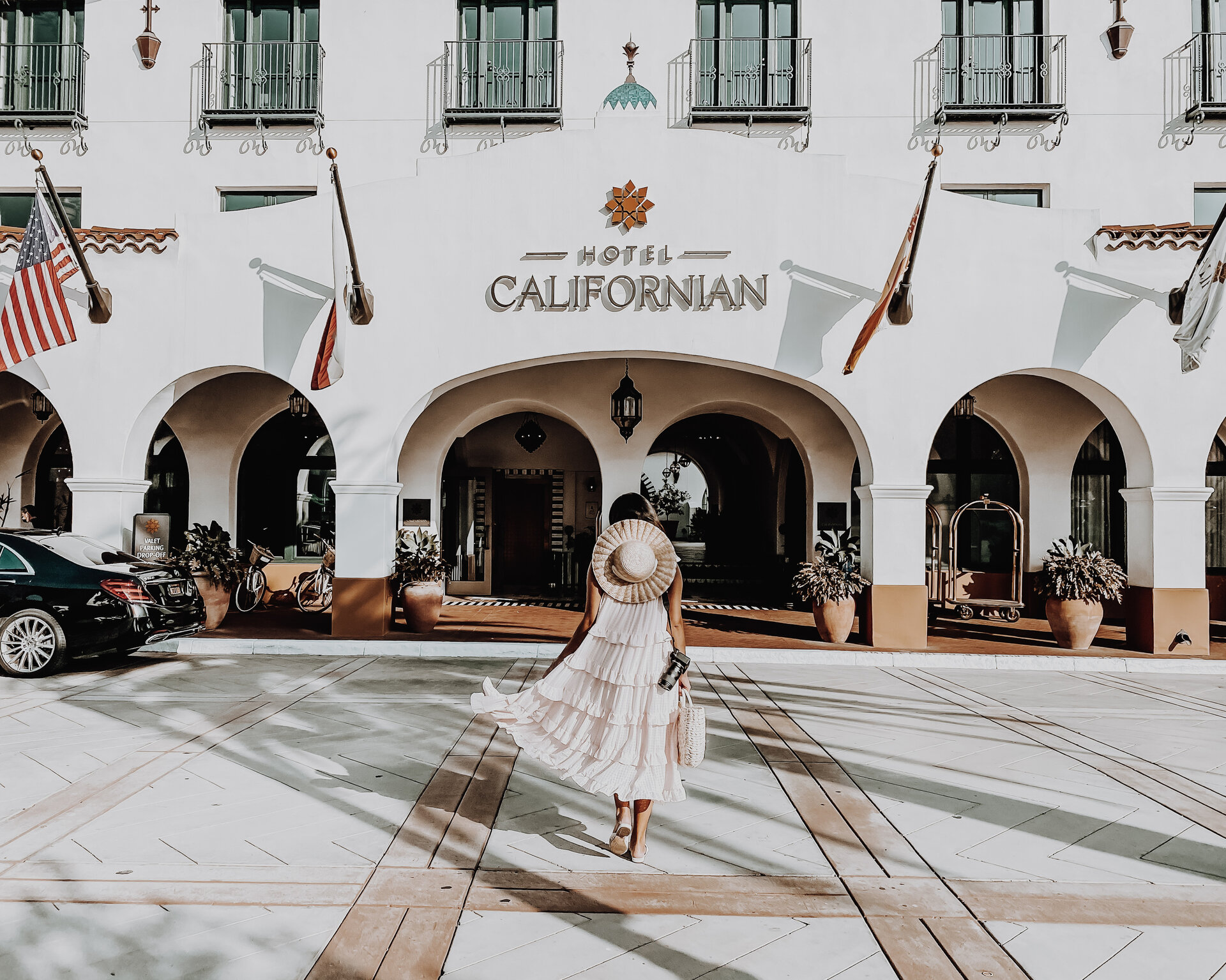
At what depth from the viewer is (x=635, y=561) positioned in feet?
14.1

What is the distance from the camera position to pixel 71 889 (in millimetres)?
3754

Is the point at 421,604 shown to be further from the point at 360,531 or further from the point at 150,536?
the point at 150,536

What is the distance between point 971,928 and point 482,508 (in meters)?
14.5

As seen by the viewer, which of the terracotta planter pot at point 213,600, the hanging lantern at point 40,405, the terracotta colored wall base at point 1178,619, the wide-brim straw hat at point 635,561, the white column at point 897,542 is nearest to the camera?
the wide-brim straw hat at point 635,561

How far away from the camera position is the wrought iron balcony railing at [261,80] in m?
14.1

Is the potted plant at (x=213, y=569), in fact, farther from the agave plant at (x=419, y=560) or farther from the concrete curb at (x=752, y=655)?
the agave plant at (x=419, y=560)

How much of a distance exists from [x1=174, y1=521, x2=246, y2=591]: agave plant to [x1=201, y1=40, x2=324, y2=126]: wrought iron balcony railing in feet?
23.0

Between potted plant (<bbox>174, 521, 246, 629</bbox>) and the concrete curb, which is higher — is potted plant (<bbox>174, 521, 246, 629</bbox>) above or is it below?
above

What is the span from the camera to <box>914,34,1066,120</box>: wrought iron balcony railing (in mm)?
13570

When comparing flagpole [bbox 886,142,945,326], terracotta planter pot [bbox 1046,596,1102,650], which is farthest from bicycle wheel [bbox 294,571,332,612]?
terracotta planter pot [bbox 1046,596,1102,650]

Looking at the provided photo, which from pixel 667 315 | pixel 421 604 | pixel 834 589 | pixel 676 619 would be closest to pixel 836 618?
pixel 834 589

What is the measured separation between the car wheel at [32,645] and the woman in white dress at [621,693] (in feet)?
21.3

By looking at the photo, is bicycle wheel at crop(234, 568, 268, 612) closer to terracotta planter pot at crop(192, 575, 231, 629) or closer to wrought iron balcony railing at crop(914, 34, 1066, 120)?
terracotta planter pot at crop(192, 575, 231, 629)

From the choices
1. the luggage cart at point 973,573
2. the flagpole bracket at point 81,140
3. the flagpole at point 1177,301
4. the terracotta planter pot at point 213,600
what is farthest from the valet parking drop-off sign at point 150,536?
the flagpole at point 1177,301
